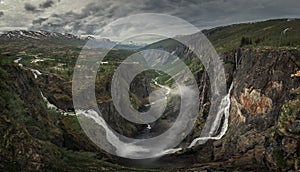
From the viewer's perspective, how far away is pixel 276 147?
41.6 metres

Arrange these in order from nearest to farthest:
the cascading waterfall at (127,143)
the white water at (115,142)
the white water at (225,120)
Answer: the white water at (115,142)
the cascading waterfall at (127,143)
the white water at (225,120)

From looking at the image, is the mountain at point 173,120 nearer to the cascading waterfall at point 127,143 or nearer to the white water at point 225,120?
the white water at point 225,120

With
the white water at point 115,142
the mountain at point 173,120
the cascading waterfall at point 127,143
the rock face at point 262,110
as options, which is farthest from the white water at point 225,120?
the white water at point 115,142

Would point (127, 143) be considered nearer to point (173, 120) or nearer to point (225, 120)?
point (225, 120)

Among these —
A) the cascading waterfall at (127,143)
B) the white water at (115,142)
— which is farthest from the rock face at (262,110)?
the white water at (115,142)

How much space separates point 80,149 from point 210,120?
122 feet

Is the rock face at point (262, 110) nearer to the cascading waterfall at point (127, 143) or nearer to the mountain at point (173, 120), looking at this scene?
the mountain at point (173, 120)

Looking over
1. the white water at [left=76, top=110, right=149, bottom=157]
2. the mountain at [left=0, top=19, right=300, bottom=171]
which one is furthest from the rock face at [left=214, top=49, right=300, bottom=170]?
the white water at [left=76, top=110, right=149, bottom=157]

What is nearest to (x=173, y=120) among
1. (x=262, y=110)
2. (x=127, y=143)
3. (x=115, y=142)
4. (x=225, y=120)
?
(x=225, y=120)

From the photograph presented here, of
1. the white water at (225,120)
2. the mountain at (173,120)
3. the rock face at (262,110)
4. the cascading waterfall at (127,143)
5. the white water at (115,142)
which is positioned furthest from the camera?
the white water at (225,120)

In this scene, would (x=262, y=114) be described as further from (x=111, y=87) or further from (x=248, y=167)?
(x=111, y=87)

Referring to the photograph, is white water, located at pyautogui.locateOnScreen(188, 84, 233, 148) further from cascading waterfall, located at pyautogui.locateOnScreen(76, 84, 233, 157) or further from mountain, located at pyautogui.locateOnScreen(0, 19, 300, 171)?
mountain, located at pyautogui.locateOnScreen(0, 19, 300, 171)

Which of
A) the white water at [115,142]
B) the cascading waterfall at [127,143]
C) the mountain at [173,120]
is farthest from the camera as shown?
the cascading waterfall at [127,143]

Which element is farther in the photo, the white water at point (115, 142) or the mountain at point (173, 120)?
the white water at point (115, 142)
